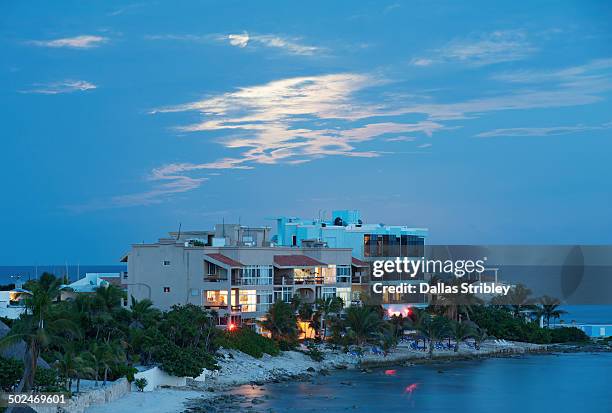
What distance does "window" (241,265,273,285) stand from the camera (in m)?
64.1

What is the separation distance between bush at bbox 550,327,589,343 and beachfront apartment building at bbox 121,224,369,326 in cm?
2579

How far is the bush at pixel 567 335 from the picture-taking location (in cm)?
8462

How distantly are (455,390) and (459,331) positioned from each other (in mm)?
16455

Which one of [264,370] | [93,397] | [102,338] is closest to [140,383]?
[102,338]

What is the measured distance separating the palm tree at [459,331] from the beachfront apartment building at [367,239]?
278 inches

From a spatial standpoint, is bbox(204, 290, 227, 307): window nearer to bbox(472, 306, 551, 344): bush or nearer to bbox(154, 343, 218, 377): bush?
bbox(154, 343, 218, 377): bush

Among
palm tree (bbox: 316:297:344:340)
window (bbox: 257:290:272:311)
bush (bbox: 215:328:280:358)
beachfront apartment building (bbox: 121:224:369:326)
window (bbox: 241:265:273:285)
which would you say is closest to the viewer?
bush (bbox: 215:328:280:358)

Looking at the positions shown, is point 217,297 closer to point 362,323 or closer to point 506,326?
point 362,323

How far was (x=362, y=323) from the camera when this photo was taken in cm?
6425

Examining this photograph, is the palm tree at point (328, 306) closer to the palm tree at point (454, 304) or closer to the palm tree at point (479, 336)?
the palm tree at point (479, 336)

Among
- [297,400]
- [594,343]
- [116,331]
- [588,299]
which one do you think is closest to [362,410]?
[297,400]

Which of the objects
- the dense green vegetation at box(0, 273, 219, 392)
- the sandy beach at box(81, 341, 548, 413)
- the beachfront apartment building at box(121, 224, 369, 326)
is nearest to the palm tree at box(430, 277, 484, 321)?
the sandy beach at box(81, 341, 548, 413)

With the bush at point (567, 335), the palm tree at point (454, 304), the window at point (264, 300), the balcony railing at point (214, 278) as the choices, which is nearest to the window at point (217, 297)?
the balcony railing at point (214, 278)

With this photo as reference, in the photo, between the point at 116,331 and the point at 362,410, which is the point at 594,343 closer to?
the point at 362,410
